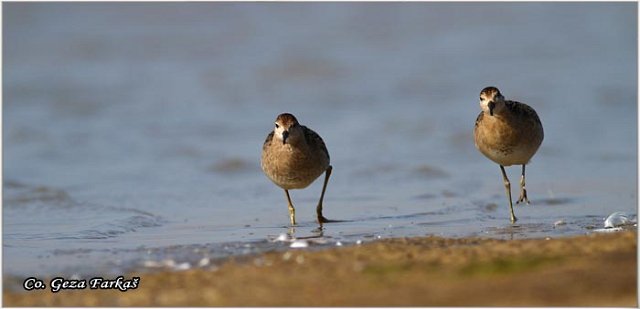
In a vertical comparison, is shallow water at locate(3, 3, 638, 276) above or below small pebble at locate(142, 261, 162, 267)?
above

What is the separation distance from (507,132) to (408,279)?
4.50m

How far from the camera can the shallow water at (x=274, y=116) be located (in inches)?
403

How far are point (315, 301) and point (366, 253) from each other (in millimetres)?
1617

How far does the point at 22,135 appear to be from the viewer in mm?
16250

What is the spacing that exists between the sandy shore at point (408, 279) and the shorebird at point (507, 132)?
9.49 feet

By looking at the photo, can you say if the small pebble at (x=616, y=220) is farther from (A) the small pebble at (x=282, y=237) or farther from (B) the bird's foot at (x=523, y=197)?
(A) the small pebble at (x=282, y=237)

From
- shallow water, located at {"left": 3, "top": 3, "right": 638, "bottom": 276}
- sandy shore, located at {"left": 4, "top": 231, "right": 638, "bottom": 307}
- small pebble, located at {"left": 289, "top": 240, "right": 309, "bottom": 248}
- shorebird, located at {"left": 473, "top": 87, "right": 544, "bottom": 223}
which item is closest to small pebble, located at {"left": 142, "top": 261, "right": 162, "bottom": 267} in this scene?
Result: shallow water, located at {"left": 3, "top": 3, "right": 638, "bottom": 276}

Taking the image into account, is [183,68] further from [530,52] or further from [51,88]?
[530,52]

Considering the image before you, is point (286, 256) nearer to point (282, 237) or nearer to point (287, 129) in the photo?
point (282, 237)

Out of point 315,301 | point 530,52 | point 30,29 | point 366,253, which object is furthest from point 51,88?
point 315,301

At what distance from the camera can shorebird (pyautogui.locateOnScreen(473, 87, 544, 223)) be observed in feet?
35.4

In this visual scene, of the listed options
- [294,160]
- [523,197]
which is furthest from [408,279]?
[523,197]

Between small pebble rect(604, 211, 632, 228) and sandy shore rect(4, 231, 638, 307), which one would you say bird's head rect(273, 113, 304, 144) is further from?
small pebble rect(604, 211, 632, 228)

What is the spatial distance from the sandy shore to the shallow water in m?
0.75
